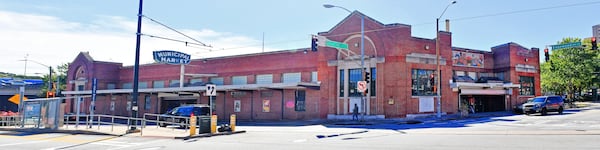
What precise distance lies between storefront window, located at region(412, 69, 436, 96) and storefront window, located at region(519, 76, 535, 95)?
43.7 feet

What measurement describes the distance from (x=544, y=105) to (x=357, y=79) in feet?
44.0

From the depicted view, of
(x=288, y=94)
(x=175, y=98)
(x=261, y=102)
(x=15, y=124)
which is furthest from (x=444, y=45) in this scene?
(x=15, y=124)

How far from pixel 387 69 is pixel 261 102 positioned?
11.7 metres

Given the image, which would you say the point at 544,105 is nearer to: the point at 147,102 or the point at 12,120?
the point at 147,102

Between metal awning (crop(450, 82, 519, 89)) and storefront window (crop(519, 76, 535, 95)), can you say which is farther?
storefront window (crop(519, 76, 535, 95))

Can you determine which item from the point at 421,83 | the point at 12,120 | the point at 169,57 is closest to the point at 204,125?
the point at 169,57

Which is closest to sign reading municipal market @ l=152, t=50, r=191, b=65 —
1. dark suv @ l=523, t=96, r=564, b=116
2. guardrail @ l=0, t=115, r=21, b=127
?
guardrail @ l=0, t=115, r=21, b=127

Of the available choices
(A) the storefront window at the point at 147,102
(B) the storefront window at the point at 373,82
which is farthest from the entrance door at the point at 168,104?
(B) the storefront window at the point at 373,82

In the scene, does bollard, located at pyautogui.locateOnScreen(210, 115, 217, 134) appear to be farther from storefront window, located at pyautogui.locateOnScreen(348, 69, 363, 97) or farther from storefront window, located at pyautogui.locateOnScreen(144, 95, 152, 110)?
storefront window, located at pyautogui.locateOnScreen(144, 95, 152, 110)

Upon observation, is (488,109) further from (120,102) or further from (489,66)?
(120,102)

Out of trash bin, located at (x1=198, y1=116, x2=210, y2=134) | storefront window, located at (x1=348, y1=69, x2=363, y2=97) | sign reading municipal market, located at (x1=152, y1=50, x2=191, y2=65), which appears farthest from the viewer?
storefront window, located at (x1=348, y1=69, x2=363, y2=97)

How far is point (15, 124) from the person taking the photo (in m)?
29.2

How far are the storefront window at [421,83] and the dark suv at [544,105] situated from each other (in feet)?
22.6

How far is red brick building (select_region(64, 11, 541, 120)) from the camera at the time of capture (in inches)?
1254
